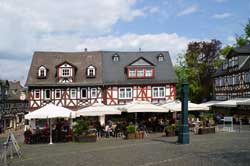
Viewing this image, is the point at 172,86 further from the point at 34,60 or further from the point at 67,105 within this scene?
the point at 34,60

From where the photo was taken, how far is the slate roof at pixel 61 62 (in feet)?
142

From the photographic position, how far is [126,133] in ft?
73.7

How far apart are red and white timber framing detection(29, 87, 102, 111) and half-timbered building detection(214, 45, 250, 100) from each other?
1743 centimetres

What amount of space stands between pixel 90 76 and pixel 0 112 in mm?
22560

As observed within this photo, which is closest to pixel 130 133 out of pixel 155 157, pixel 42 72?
pixel 155 157

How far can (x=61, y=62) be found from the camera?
44.8 m

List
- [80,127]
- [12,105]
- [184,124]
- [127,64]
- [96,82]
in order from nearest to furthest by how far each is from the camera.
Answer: [184,124]
[80,127]
[96,82]
[127,64]
[12,105]

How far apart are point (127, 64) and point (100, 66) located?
3.34 m

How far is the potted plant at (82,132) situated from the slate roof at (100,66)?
21730mm

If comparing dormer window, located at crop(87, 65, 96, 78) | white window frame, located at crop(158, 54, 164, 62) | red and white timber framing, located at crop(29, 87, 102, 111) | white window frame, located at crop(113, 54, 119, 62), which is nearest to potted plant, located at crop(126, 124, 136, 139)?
red and white timber framing, located at crop(29, 87, 102, 111)

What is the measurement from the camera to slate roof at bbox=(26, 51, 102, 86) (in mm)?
43219

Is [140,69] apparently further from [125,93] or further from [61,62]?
[61,62]

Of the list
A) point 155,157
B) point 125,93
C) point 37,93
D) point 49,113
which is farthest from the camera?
point 125,93

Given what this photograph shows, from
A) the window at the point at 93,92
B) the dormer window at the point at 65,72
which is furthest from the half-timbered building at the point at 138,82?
the dormer window at the point at 65,72
